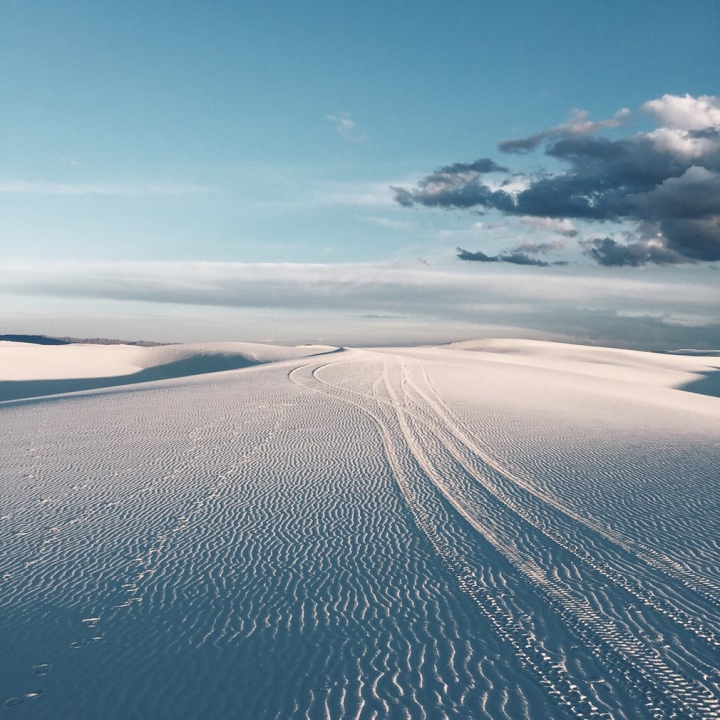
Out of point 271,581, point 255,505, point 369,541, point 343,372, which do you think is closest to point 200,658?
point 271,581

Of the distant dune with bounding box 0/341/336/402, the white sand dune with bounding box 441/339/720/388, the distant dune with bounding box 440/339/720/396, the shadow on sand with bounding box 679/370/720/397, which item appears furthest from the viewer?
the white sand dune with bounding box 441/339/720/388

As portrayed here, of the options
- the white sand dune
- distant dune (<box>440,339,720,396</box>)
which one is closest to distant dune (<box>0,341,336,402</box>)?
the white sand dune

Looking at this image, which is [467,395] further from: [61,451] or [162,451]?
[61,451]

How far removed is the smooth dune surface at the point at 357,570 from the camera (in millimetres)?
5457

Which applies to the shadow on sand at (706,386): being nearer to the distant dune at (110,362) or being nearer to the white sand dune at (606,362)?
the white sand dune at (606,362)

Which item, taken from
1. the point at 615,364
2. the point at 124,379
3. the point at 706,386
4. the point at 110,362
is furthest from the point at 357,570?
the point at 110,362

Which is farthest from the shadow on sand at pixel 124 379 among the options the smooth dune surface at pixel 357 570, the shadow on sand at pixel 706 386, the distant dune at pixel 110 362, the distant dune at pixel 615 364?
the shadow on sand at pixel 706 386

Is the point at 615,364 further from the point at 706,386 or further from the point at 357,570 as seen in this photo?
the point at 357,570

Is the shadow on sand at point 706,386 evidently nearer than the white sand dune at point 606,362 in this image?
Yes

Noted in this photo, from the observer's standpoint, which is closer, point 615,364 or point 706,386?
point 706,386

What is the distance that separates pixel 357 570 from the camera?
836cm

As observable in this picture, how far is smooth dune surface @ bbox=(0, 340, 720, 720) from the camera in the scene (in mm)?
5457

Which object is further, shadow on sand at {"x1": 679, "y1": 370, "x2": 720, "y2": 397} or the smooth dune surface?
shadow on sand at {"x1": 679, "y1": 370, "x2": 720, "y2": 397}

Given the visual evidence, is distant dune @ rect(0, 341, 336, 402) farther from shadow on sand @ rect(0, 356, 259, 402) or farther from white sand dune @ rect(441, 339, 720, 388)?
white sand dune @ rect(441, 339, 720, 388)
